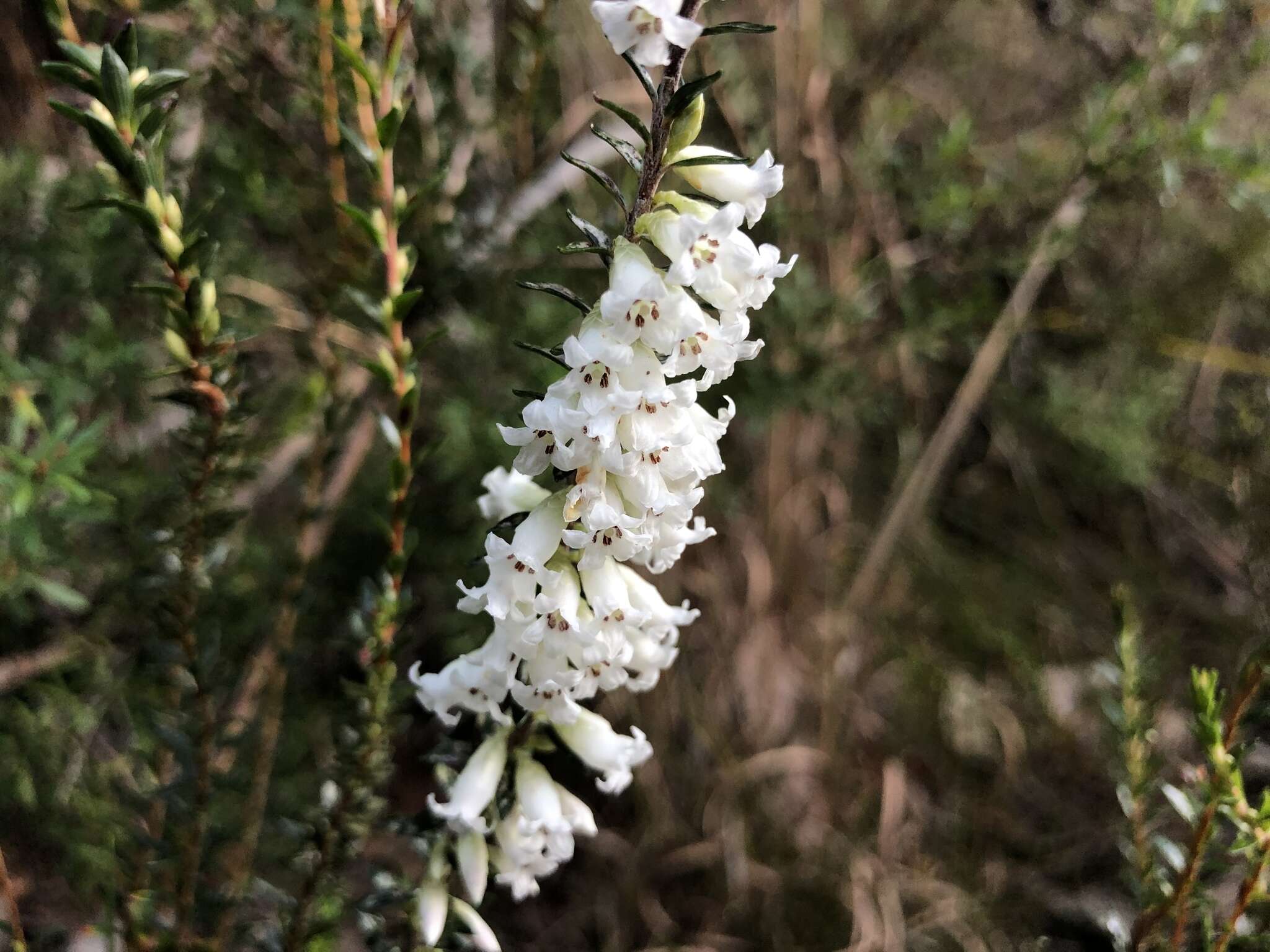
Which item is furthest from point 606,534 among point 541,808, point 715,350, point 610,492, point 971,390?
point 971,390

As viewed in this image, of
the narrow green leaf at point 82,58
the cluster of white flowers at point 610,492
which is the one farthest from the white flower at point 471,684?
the narrow green leaf at point 82,58

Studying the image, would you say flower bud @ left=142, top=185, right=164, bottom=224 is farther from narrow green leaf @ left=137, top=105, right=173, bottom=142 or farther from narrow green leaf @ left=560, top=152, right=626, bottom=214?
narrow green leaf @ left=560, top=152, right=626, bottom=214

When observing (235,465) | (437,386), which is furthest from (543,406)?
(437,386)

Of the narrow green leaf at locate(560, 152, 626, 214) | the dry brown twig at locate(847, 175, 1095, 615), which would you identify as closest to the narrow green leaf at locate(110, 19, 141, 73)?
the narrow green leaf at locate(560, 152, 626, 214)

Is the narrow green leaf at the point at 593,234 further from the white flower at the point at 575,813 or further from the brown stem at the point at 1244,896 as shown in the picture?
the brown stem at the point at 1244,896

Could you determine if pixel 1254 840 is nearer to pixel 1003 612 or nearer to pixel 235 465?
pixel 235 465
